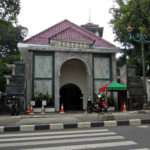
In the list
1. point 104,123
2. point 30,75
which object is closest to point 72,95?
point 30,75

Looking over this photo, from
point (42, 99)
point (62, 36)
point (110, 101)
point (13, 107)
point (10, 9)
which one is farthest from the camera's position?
point (62, 36)

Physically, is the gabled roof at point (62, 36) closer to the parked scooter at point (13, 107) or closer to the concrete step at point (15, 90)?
the concrete step at point (15, 90)

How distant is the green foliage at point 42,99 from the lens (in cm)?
1588

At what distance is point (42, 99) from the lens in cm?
1585

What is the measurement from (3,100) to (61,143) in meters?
11.1

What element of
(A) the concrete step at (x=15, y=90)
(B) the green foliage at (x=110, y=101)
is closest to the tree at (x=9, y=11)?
(A) the concrete step at (x=15, y=90)

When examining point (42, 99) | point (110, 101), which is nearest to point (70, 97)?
point (110, 101)

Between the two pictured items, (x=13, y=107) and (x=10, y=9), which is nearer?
(x=10, y=9)

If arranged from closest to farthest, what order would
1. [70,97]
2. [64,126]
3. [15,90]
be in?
[64,126] < [15,90] < [70,97]

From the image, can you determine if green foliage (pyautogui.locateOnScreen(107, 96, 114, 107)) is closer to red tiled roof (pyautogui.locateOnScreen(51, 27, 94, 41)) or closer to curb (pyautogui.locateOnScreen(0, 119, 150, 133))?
red tiled roof (pyautogui.locateOnScreen(51, 27, 94, 41))

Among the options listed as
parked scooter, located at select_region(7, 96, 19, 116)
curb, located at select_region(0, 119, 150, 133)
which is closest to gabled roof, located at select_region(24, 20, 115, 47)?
parked scooter, located at select_region(7, 96, 19, 116)

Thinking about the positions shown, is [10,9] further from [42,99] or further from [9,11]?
[42,99]

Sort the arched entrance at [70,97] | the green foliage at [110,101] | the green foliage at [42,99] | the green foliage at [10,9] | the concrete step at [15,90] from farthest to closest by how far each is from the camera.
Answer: the arched entrance at [70,97], the green foliage at [110,101], the green foliage at [42,99], the concrete step at [15,90], the green foliage at [10,9]

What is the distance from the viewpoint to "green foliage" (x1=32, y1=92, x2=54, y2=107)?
Result: 15884 mm
